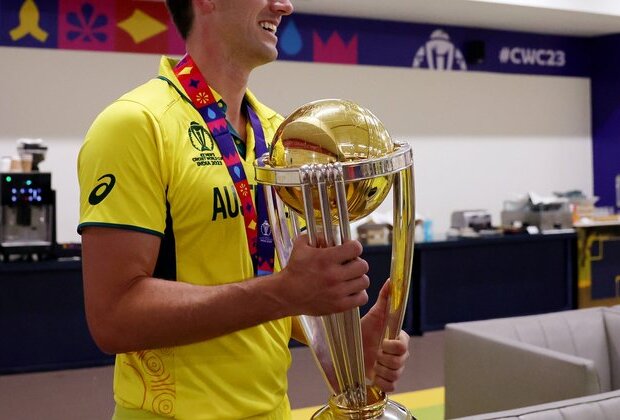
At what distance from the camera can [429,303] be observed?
636cm

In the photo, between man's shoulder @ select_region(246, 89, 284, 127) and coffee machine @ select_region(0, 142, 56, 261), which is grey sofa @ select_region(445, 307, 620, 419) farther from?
coffee machine @ select_region(0, 142, 56, 261)

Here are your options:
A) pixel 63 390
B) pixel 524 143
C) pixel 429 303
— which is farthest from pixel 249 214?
pixel 524 143

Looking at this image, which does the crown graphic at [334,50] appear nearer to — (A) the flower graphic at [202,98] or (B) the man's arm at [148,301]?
(A) the flower graphic at [202,98]

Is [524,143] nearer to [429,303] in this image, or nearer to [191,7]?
[429,303]

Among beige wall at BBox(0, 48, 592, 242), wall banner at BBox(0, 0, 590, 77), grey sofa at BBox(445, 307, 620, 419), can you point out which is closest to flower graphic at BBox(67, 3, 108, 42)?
wall banner at BBox(0, 0, 590, 77)

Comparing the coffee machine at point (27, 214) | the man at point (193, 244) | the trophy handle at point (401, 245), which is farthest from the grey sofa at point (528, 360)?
the coffee machine at point (27, 214)

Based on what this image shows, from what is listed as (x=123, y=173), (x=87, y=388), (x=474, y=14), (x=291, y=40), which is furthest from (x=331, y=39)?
(x=123, y=173)

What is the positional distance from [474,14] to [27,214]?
4.54m

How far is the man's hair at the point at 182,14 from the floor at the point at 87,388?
3.31 m

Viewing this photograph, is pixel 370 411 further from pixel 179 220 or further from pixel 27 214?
pixel 27 214

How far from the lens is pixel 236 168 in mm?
1244

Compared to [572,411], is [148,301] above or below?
above

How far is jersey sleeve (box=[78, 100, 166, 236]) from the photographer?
1.10m

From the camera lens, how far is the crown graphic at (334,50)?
714cm
